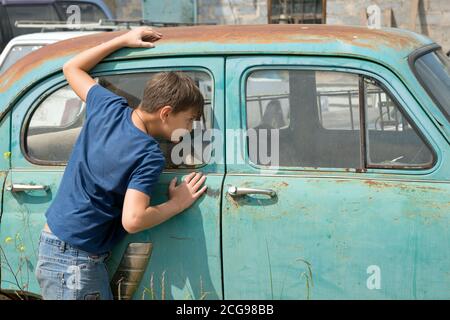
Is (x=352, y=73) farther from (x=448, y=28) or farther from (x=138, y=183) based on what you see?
(x=448, y=28)

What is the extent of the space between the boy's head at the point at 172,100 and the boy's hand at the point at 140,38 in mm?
239

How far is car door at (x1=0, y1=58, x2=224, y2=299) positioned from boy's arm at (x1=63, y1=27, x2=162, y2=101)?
0.23ft

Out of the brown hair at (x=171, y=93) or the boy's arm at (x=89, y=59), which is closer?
the brown hair at (x=171, y=93)

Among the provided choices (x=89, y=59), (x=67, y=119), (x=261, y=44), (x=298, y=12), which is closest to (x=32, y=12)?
(x=67, y=119)

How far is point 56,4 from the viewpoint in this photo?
9477 millimetres

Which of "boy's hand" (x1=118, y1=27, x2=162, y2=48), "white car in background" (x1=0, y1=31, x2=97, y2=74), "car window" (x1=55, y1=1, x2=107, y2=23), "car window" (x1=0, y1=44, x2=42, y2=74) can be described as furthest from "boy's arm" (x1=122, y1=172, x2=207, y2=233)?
"car window" (x1=55, y1=1, x2=107, y2=23)

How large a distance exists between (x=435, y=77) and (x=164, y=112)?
1.28m

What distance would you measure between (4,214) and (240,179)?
1.17 metres

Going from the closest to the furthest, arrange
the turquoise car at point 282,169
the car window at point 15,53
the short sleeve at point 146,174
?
the short sleeve at point 146,174, the turquoise car at point 282,169, the car window at point 15,53

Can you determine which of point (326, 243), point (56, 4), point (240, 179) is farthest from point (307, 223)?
point (56, 4)

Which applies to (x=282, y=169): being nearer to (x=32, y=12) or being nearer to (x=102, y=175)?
(x=102, y=175)

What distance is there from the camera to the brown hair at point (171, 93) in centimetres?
261

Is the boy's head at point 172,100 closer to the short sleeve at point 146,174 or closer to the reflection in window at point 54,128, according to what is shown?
the short sleeve at point 146,174

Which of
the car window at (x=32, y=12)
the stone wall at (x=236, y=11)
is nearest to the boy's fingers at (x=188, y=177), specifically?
the car window at (x=32, y=12)
